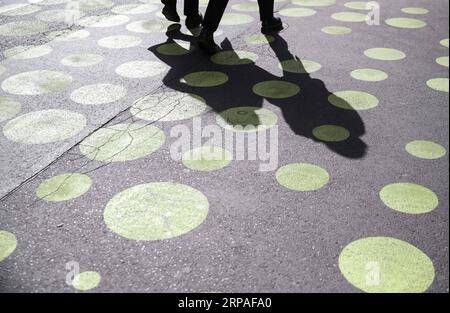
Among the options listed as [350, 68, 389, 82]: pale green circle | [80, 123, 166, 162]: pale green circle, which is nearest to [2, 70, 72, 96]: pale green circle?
[80, 123, 166, 162]: pale green circle

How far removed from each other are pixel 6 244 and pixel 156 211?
0.57 meters

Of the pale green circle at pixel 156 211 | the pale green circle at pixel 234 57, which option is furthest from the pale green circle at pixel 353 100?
the pale green circle at pixel 156 211

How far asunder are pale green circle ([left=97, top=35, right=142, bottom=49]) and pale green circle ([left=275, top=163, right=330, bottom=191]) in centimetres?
202

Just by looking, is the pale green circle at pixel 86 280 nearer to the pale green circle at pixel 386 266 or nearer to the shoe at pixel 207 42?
the pale green circle at pixel 386 266

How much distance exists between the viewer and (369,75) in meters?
2.97

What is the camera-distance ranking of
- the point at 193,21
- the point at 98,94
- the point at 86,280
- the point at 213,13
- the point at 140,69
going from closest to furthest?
the point at 86,280, the point at 98,94, the point at 140,69, the point at 213,13, the point at 193,21

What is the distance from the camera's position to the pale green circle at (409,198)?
1790mm

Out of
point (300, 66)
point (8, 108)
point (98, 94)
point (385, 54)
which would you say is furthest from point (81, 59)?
point (385, 54)

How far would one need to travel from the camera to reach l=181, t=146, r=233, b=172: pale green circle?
6.81 ft

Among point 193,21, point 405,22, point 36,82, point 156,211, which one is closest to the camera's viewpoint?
point 156,211

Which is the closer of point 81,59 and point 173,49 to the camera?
point 81,59

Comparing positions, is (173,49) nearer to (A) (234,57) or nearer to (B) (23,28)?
(A) (234,57)

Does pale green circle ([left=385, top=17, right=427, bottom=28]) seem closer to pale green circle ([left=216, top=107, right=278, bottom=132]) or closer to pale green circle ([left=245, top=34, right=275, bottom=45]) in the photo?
pale green circle ([left=245, top=34, right=275, bottom=45])

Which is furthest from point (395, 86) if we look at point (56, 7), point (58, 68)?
point (56, 7)
